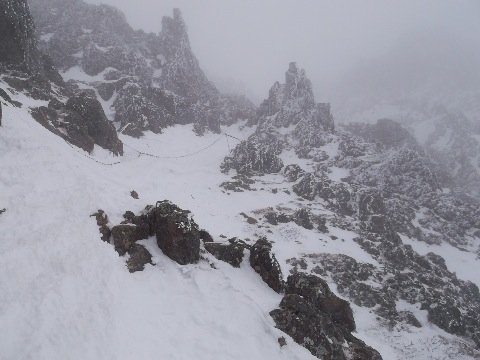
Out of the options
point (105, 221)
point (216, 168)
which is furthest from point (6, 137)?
point (216, 168)

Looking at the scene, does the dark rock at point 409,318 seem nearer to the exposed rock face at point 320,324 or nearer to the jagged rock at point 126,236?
the exposed rock face at point 320,324

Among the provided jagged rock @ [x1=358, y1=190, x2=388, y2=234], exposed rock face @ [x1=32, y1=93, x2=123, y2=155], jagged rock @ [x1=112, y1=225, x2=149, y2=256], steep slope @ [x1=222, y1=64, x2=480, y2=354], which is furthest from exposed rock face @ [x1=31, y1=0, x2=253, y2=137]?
jagged rock @ [x1=112, y1=225, x2=149, y2=256]

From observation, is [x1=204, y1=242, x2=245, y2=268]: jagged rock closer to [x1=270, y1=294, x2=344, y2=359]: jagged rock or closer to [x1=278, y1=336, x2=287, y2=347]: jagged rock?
[x1=270, y1=294, x2=344, y2=359]: jagged rock

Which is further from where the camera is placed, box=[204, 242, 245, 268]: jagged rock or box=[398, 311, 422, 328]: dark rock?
box=[398, 311, 422, 328]: dark rock

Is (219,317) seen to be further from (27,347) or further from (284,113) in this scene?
(284,113)

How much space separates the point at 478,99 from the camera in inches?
4838

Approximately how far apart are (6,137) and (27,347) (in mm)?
13913

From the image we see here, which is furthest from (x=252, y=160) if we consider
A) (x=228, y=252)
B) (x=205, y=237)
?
(x=228, y=252)

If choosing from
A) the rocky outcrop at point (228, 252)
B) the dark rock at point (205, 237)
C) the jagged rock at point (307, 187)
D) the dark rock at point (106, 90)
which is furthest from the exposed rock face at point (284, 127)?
the rocky outcrop at point (228, 252)

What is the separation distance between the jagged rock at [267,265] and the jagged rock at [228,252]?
742 mm

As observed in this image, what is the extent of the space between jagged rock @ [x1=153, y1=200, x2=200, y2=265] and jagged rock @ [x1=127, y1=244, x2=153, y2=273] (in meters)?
1.06

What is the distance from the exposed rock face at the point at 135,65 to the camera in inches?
2638

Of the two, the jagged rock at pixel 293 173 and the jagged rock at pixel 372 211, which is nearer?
the jagged rock at pixel 372 211

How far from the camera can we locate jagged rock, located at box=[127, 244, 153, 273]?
1504 cm
